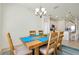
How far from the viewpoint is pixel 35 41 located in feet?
5.29

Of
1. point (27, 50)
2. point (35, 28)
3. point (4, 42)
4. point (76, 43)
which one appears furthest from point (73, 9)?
point (4, 42)

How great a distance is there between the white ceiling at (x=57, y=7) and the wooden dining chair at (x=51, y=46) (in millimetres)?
302

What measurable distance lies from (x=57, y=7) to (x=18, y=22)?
0.60 meters

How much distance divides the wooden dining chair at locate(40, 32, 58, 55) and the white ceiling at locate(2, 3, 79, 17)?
30 centimetres

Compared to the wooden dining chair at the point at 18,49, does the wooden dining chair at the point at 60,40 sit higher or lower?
higher

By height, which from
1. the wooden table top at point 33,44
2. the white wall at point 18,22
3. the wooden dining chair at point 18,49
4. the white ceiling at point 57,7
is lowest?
the wooden dining chair at point 18,49

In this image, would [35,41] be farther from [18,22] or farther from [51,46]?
[18,22]

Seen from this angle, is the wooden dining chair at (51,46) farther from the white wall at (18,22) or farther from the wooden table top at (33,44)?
the white wall at (18,22)

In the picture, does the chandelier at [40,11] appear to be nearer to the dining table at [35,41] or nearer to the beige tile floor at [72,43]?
the dining table at [35,41]

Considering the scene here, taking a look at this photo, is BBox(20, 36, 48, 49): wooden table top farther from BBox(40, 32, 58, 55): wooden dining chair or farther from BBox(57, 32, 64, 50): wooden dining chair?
BBox(57, 32, 64, 50): wooden dining chair

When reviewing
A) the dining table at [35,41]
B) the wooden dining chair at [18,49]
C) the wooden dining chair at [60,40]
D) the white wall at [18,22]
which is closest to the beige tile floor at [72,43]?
the wooden dining chair at [60,40]

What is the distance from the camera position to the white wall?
5.25 ft

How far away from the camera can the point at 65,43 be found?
5.21 feet

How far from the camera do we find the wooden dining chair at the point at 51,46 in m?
1.61
